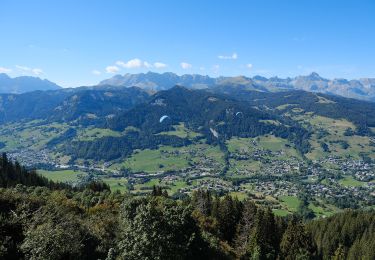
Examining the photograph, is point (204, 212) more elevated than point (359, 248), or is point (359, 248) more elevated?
point (204, 212)

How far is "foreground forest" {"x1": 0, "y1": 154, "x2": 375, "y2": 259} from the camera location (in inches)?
1361

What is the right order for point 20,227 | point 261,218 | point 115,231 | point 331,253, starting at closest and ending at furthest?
point 20,227, point 115,231, point 261,218, point 331,253

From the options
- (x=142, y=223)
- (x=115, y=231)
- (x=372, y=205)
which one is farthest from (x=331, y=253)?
(x=372, y=205)

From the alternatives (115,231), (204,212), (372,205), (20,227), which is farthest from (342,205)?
(20,227)

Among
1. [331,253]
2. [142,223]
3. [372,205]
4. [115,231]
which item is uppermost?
[142,223]

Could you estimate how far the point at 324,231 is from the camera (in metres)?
109

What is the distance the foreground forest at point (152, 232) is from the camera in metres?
34.6

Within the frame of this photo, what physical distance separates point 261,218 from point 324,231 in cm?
4022

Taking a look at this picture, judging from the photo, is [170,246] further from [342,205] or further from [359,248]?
[342,205]

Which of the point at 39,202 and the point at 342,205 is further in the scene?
the point at 342,205

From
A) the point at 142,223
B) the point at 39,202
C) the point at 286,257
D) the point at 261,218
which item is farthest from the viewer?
the point at 261,218

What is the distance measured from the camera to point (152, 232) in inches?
1395

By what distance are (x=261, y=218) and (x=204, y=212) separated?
736 inches

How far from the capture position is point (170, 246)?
36.5m
